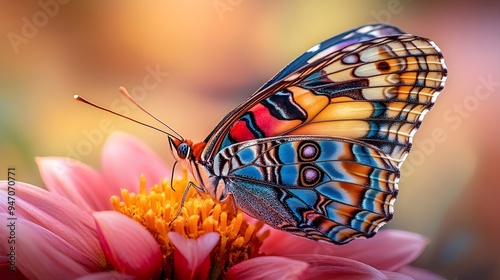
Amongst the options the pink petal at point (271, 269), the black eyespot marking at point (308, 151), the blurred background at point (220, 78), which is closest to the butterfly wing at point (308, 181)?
the black eyespot marking at point (308, 151)

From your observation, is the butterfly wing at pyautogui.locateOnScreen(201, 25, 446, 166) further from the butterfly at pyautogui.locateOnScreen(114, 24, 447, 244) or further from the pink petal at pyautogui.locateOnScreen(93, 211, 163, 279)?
the pink petal at pyautogui.locateOnScreen(93, 211, 163, 279)

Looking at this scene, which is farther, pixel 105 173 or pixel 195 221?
pixel 105 173

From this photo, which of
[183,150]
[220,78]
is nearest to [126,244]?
[183,150]

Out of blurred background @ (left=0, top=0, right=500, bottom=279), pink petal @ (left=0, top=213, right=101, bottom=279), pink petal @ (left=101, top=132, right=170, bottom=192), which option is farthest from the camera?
blurred background @ (left=0, top=0, right=500, bottom=279)

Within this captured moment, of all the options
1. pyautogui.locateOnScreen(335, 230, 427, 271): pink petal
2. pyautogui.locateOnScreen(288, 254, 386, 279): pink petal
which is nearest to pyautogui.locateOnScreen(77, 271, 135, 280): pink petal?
pyautogui.locateOnScreen(288, 254, 386, 279): pink petal

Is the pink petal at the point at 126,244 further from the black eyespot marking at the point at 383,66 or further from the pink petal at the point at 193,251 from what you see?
the black eyespot marking at the point at 383,66

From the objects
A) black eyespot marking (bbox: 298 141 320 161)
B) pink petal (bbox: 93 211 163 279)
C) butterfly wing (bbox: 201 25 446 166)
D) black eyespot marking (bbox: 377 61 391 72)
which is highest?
black eyespot marking (bbox: 377 61 391 72)

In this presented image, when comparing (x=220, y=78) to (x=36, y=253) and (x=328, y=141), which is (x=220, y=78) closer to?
(x=328, y=141)
